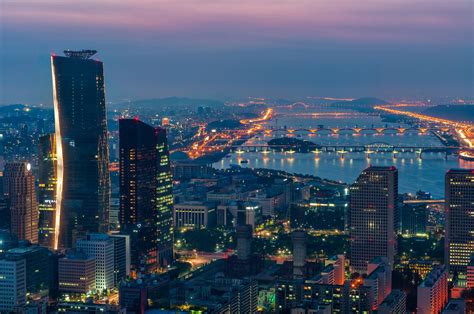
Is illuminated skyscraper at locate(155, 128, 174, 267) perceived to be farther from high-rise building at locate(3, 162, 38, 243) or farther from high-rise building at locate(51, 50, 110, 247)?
high-rise building at locate(3, 162, 38, 243)

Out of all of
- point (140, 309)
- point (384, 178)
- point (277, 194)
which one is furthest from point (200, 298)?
point (277, 194)

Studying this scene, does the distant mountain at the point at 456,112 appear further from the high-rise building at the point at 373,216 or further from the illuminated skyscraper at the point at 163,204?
the illuminated skyscraper at the point at 163,204

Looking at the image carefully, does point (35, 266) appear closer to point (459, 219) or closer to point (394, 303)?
point (394, 303)

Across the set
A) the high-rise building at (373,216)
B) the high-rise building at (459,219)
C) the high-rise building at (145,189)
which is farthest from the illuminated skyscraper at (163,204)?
the high-rise building at (459,219)

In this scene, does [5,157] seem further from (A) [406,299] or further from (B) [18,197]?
(A) [406,299]

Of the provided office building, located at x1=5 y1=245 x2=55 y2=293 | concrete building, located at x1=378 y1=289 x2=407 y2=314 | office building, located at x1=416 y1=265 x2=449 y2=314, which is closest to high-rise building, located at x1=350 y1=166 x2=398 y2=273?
office building, located at x1=416 y1=265 x2=449 y2=314

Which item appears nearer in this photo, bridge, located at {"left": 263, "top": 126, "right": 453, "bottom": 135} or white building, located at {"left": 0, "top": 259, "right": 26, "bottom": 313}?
white building, located at {"left": 0, "top": 259, "right": 26, "bottom": 313}

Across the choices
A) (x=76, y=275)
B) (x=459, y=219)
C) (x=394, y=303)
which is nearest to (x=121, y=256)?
(x=76, y=275)

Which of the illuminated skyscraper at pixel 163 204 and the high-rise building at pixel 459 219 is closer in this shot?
the high-rise building at pixel 459 219
